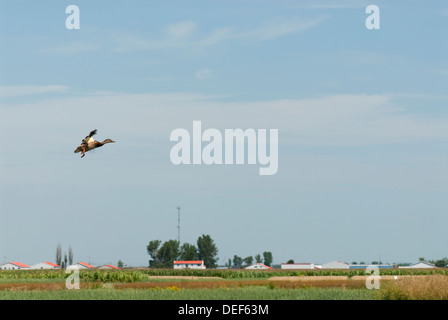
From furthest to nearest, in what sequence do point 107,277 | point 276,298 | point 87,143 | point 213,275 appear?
point 213,275
point 107,277
point 276,298
point 87,143

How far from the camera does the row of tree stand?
17988 centimetres

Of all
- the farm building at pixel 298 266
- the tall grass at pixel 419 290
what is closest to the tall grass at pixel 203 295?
the tall grass at pixel 419 290

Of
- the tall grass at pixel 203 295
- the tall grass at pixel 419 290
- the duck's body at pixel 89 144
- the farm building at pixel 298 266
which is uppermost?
the duck's body at pixel 89 144

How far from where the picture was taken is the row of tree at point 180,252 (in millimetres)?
179875

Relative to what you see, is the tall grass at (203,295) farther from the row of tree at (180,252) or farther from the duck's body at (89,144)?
the row of tree at (180,252)

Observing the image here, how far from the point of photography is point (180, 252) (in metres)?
188

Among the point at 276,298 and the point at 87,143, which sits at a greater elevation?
the point at 87,143

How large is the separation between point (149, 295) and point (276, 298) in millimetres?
7601

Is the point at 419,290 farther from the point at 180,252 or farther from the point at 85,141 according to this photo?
the point at 180,252

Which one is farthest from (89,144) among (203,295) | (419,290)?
(419,290)

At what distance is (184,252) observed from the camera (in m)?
186
